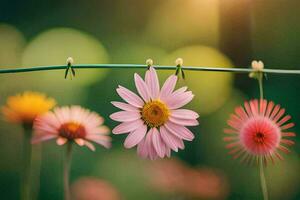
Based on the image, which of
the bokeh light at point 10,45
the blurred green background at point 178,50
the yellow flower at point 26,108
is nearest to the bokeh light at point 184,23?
the blurred green background at point 178,50

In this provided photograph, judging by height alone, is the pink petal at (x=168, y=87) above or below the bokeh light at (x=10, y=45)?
below

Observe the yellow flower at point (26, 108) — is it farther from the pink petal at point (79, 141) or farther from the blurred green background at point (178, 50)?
the blurred green background at point (178, 50)

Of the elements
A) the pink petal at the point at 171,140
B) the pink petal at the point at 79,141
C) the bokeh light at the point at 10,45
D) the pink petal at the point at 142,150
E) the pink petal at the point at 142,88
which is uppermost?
the bokeh light at the point at 10,45

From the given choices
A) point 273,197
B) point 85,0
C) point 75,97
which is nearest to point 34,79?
point 75,97

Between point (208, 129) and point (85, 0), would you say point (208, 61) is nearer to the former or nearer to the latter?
point (208, 129)

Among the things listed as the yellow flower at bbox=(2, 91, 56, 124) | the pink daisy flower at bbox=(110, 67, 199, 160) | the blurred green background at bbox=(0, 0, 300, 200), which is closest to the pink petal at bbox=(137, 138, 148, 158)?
the pink daisy flower at bbox=(110, 67, 199, 160)

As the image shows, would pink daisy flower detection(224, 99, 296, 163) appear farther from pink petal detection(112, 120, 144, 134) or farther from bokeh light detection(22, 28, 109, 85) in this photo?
bokeh light detection(22, 28, 109, 85)

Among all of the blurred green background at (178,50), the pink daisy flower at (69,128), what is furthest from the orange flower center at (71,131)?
the blurred green background at (178,50)

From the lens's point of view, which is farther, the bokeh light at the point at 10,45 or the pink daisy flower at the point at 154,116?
the bokeh light at the point at 10,45
